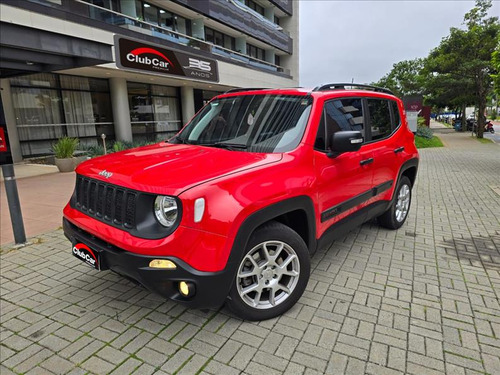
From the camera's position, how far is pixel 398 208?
4961 mm

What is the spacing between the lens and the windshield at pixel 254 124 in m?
3.01

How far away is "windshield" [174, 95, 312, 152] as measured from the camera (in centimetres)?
301

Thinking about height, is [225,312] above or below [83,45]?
below

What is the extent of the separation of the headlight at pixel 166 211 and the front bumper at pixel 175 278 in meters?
0.24

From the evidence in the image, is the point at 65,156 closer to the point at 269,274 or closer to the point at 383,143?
the point at 383,143

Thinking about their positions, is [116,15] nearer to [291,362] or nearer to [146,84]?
[146,84]

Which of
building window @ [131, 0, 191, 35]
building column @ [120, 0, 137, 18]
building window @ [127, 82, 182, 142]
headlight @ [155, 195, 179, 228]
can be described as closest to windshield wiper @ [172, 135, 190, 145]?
headlight @ [155, 195, 179, 228]

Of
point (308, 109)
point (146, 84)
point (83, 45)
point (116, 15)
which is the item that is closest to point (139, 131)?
point (146, 84)

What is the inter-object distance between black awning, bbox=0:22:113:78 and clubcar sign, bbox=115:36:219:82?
6.53 metres

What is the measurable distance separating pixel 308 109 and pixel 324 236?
1.23 meters

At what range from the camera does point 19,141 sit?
13.2 m

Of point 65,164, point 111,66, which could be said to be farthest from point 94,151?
point 111,66

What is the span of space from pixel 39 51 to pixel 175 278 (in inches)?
217

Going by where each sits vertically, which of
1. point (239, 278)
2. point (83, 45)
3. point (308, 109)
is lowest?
point (239, 278)
